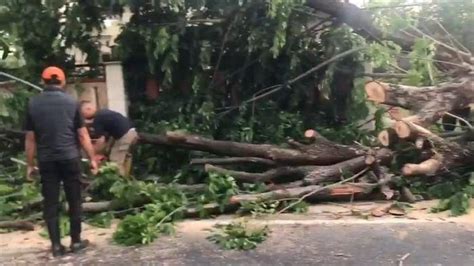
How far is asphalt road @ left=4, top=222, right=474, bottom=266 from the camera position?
5.58 meters

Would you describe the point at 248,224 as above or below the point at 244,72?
below

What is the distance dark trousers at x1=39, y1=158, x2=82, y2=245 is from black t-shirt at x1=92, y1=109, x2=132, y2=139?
7.80 feet

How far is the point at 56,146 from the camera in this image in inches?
228

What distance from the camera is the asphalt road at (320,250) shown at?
5.58 meters

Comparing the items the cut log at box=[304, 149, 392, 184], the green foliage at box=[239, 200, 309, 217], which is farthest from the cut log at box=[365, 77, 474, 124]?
the green foliage at box=[239, 200, 309, 217]

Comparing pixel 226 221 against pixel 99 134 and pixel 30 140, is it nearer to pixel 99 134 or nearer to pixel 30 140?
pixel 30 140

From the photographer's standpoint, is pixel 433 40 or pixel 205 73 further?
pixel 205 73

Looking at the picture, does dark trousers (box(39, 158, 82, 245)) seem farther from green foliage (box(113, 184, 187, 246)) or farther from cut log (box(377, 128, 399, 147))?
cut log (box(377, 128, 399, 147))

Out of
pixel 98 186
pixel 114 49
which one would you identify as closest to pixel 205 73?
pixel 114 49

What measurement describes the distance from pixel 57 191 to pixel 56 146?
40 centimetres

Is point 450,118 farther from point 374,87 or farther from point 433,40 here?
point 374,87

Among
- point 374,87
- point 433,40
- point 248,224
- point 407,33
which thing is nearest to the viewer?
point 248,224

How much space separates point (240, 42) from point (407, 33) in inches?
89.9

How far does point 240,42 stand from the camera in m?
9.65
